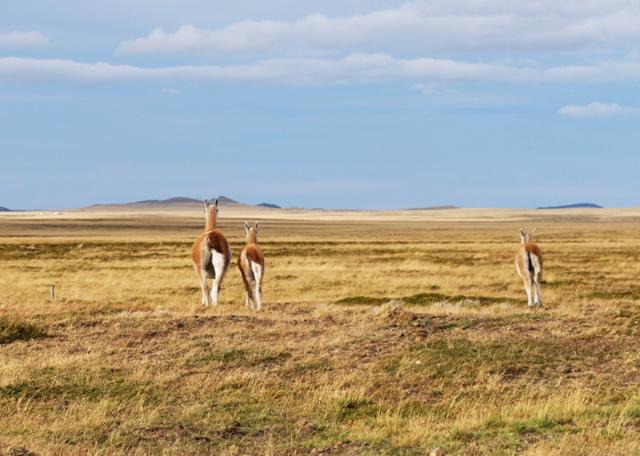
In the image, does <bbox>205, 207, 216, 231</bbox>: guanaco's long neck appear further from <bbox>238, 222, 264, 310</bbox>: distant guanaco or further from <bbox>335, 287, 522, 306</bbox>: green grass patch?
<bbox>335, 287, 522, 306</bbox>: green grass patch

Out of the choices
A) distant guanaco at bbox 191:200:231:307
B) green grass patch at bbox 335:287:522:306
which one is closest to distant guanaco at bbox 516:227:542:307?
green grass patch at bbox 335:287:522:306

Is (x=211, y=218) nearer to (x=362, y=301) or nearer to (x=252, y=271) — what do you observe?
(x=252, y=271)

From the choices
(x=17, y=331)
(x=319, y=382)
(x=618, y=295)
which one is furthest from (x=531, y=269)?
(x=17, y=331)

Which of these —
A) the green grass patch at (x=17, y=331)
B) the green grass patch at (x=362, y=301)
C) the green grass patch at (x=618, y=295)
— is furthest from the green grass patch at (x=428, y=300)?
the green grass patch at (x=17, y=331)

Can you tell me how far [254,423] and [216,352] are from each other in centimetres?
381

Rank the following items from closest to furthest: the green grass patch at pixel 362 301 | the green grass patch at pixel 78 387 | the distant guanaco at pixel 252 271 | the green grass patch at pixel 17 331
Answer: the green grass patch at pixel 78 387 → the green grass patch at pixel 17 331 → the distant guanaco at pixel 252 271 → the green grass patch at pixel 362 301

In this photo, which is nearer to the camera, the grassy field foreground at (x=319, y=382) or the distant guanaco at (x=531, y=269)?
the grassy field foreground at (x=319, y=382)

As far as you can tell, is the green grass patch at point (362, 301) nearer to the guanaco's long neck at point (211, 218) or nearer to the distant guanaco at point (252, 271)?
the distant guanaco at point (252, 271)

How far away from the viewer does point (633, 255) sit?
4931 cm

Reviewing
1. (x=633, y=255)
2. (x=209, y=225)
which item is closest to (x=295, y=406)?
(x=209, y=225)

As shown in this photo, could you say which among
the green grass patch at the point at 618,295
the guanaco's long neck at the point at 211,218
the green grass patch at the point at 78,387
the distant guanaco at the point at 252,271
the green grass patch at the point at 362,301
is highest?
the guanaco's long neck at the point at 211,218

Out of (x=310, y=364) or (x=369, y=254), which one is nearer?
(x=310, y=364)

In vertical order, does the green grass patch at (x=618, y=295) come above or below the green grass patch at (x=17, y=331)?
below

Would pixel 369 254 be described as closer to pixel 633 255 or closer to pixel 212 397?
pixel 633 255
